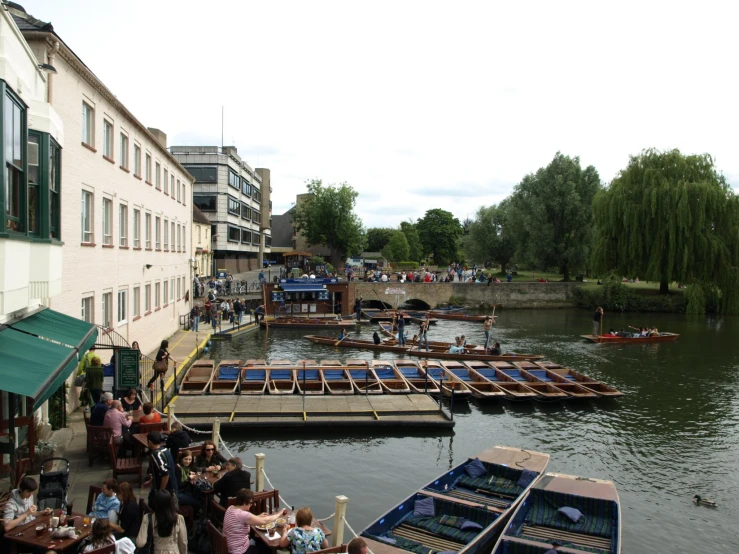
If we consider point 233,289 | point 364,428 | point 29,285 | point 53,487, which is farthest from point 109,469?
point 233,289

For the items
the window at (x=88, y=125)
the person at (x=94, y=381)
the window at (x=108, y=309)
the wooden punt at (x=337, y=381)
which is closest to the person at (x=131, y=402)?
the person at (x=94, y=381)

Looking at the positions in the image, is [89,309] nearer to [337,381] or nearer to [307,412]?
[307,412]

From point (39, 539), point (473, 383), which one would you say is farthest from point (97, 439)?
point (473, 383)

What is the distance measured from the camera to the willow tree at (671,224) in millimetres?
46000

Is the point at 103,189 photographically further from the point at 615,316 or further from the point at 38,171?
the point at 615,316

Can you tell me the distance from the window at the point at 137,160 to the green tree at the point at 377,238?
300 ft

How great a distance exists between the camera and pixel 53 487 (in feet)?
27.5

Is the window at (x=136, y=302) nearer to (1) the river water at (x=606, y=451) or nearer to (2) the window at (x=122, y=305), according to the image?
(2) the window at (x=122, y=305)

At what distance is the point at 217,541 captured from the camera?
7555 millimetres

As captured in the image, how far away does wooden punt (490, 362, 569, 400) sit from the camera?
2109 centimetres

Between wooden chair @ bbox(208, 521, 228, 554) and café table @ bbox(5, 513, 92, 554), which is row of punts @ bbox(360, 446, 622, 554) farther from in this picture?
café table @ bbox(5, 513, 92, 554)

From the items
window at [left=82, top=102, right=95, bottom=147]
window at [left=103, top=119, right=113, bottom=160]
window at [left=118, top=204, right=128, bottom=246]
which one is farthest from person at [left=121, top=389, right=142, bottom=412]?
window at [left=103, top=119, right=113, bottom=160]

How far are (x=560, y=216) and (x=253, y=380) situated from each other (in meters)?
44.1

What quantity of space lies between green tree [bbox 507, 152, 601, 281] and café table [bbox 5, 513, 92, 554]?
54.3 metres
